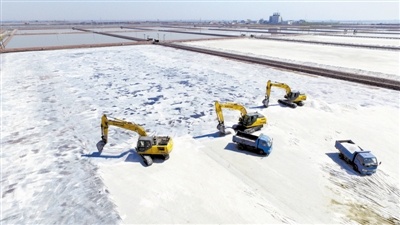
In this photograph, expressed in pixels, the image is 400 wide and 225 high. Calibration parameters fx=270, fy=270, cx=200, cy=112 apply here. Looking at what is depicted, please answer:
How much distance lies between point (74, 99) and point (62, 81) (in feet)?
24.9

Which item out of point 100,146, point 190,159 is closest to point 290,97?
point 190,159

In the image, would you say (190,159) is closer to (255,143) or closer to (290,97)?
(255,143)

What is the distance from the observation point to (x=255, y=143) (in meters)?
15.0

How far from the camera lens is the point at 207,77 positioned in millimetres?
32750

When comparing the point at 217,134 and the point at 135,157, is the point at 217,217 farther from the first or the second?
the point at 217,134

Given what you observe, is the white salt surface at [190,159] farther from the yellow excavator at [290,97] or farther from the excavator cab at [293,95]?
the excavator cab at [293,95]

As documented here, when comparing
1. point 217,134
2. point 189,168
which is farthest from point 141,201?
point 217,134

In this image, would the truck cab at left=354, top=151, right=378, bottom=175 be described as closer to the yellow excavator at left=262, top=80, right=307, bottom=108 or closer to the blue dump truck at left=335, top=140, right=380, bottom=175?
the blue dump truck at left=335, top=140, right=380, bottom=175

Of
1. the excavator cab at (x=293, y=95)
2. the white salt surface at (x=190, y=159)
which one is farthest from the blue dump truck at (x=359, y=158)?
the excavator cab at (x=293, y=95)

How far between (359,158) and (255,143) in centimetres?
511

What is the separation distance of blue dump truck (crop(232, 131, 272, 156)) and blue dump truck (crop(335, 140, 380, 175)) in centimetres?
388

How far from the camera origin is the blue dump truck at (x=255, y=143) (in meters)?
14.9

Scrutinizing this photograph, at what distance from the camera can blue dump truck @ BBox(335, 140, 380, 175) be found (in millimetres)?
13047

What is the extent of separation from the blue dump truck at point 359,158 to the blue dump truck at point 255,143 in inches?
153
